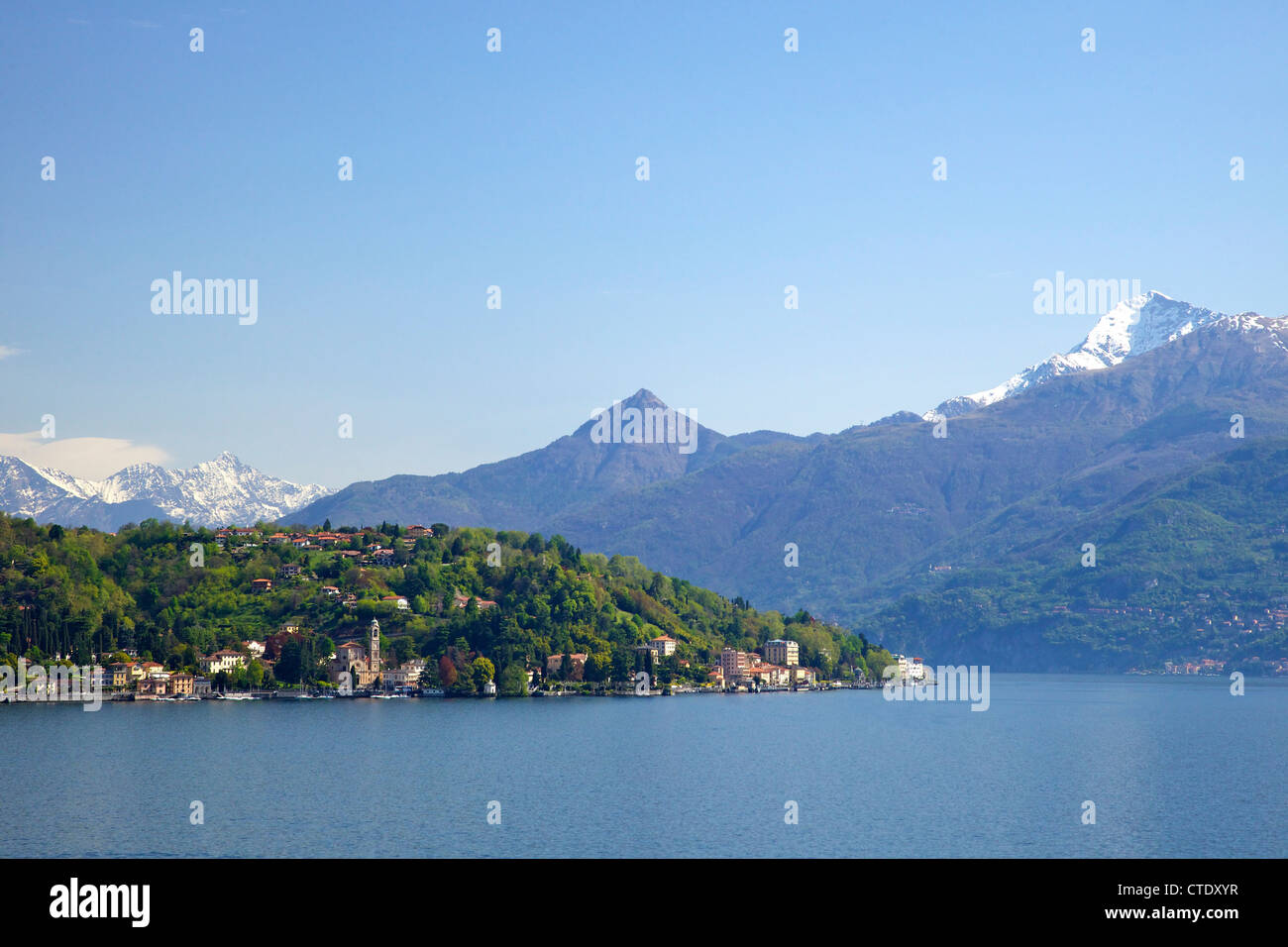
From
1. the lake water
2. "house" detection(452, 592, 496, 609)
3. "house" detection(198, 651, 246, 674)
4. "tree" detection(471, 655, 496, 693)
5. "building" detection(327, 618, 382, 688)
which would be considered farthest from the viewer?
"house" detection(452, 592, 496, 609)

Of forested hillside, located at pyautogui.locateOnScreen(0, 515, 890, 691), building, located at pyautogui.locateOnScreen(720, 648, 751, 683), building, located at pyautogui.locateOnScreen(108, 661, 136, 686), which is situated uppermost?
forested hillside, located at pyautogui.locateOnScreen(0, 515, 890, 691)

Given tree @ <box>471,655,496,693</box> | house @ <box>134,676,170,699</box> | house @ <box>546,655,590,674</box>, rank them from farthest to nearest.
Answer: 1. house @ <box>546,655,590,674</box>
2. tree @ <box>471,655,496,693</box>
3. house @ <box>134,676,170,699</box>

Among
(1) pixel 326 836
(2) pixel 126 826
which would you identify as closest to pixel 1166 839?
(1) pixel 326 836

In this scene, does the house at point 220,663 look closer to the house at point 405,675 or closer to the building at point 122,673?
the building at point 122,673

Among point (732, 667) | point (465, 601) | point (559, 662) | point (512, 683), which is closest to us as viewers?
point (512, 683)

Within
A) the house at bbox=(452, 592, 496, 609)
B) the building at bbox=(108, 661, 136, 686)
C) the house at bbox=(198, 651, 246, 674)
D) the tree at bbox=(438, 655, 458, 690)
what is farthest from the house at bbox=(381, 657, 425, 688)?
the building at bbox=(108, 661, 136, 686)

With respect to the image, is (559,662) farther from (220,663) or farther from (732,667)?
(220,663)

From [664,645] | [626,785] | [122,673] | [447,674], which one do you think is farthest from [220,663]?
[626,785]

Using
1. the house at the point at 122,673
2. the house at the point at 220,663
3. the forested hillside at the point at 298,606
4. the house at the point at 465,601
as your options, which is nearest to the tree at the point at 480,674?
the forested hillside at the point at 298,606

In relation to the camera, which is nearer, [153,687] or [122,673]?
[153,687]

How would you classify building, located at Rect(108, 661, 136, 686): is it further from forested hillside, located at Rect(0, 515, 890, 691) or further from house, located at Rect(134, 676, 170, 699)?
forested hillside, located at Rect(0, 515, 890, 691)
